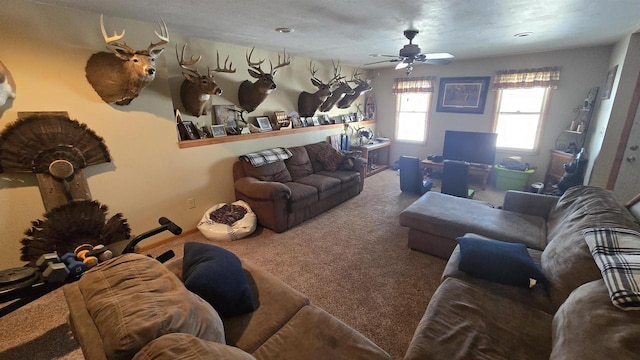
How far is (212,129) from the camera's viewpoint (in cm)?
335

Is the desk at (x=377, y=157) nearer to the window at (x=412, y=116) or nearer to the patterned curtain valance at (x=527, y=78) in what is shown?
the window at (x=412, y=116)

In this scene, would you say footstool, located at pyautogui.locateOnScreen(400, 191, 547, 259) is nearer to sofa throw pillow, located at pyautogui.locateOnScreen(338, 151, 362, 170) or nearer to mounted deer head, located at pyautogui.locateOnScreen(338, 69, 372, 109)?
sofa throw pillow, located at pyautogui.locateOnScreen(338, 151, 362, 170)

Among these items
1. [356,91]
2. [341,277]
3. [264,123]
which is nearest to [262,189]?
[264,123]

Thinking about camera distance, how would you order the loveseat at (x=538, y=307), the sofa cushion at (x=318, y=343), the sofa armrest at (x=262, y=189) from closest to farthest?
the loveseat at (x=538, y=307) < the sofa cushion at (x=318, y=343) < the sofa armrest at (x=262, y=189)

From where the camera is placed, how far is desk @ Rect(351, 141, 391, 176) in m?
5.85

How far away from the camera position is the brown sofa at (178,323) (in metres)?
0.81

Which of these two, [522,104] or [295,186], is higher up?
[522,104]

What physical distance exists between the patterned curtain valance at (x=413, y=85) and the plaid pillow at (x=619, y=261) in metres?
4.66

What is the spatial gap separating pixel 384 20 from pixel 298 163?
2.28 meters

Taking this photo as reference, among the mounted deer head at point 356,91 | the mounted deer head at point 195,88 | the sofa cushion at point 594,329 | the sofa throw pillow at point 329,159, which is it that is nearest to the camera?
the sofa cushion at point 594,329

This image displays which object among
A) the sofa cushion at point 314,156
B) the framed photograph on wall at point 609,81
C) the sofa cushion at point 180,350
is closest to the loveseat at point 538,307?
the sofa cushion at point 180,350

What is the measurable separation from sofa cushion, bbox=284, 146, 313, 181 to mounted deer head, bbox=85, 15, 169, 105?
2123 millimetres

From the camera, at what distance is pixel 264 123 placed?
401 cm

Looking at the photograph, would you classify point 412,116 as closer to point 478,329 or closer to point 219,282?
point 478,329
